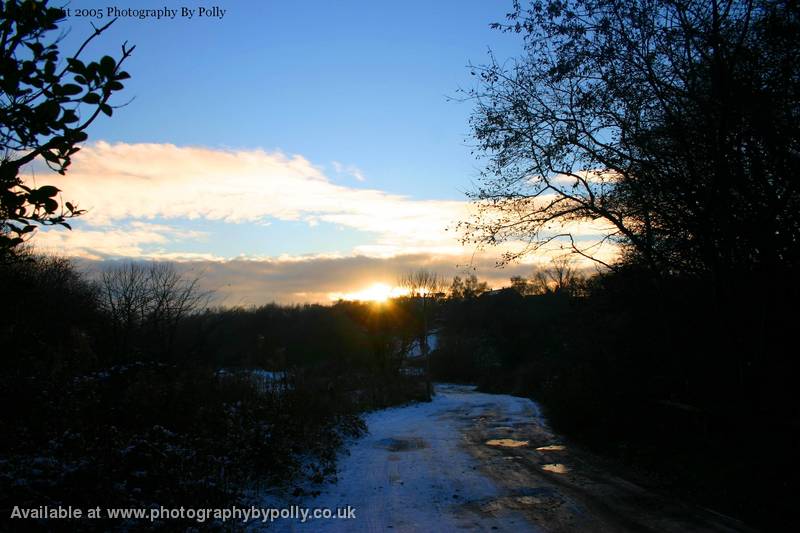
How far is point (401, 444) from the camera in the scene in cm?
1591

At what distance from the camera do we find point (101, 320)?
22.2 metres

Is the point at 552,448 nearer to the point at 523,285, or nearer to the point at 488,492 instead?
the point at 488,492

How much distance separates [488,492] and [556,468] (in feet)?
9.10

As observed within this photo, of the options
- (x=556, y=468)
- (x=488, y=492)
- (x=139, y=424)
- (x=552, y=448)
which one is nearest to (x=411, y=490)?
(x=488, y=492)

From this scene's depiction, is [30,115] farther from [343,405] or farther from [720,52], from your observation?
[343,405]

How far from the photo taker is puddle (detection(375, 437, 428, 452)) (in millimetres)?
15055

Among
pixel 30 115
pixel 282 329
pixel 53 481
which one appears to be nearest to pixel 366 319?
pixel 282 329

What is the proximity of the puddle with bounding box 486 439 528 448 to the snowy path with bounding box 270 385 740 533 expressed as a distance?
1.0 inches

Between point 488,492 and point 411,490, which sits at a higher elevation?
point 488,492

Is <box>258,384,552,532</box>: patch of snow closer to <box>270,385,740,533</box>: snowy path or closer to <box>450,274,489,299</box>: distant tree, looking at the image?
<box>270,385,740,533</box>: snowy path

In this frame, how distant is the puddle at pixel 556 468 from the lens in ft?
36.5

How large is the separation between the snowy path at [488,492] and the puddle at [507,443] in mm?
26

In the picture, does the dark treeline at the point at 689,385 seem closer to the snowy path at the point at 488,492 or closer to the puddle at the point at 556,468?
the snowy path at the point at 488,492

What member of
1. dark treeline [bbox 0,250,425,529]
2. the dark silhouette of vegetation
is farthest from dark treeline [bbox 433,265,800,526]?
dark treeline [bbox 0,250,425,529]
